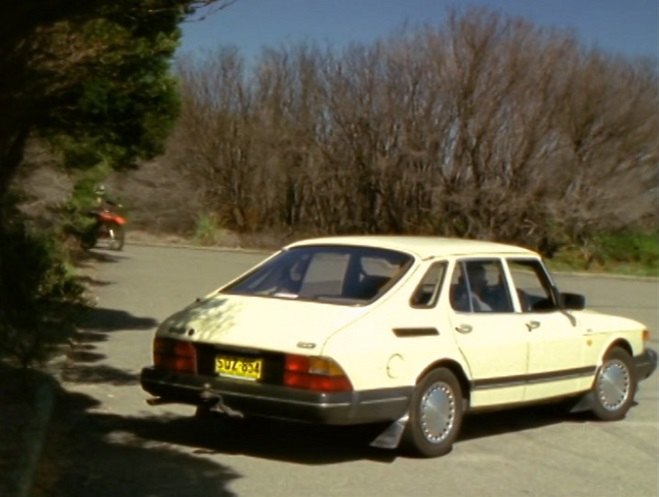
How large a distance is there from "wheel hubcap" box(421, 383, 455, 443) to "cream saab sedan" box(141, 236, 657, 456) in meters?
0.01

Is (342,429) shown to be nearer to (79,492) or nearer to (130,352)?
(79,492)

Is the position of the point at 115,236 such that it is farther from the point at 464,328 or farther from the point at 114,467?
the point at 114,467

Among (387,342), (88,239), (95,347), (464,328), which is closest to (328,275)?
(464,328)

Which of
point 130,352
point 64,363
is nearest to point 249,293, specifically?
point 64,363

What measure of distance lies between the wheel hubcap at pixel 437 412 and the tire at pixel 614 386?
82.4 inches

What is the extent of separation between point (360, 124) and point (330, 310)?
3052cm

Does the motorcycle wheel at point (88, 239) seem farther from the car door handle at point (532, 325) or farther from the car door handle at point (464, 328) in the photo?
the car door handle at point (464, 328)

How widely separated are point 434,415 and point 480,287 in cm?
137

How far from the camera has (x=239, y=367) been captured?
29.8ft

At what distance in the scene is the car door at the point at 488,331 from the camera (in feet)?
32.2

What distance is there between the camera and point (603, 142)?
38.4 meters

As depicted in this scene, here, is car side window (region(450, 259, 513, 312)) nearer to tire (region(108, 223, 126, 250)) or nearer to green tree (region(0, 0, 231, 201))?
green tree (region(0, 0, 231, 201))

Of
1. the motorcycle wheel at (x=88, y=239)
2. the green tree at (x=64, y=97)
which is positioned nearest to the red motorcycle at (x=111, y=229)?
the motorcycle wheel at (x=88, y=239)

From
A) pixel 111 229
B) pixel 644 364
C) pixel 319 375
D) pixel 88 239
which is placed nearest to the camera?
pixel 319 375
